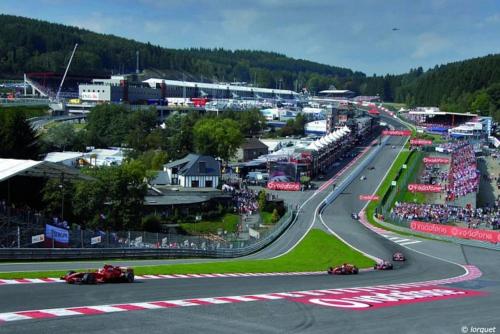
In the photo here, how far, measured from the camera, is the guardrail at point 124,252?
31275 mm

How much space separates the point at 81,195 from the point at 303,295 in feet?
97.5

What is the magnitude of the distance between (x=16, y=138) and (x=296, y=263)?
32941mm

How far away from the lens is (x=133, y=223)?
5150cm

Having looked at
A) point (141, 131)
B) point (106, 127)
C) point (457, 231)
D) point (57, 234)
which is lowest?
point (457, 231)

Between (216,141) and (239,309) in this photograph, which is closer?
(239,309)

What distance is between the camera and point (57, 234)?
112 ft

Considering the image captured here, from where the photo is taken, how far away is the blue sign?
33.9 meters

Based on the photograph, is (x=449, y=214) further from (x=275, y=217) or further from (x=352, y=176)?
(x=352, y=176)

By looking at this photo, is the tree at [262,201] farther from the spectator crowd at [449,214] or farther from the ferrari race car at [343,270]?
the ferrari race car at [343,270]

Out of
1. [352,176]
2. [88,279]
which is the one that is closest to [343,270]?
[88,279]

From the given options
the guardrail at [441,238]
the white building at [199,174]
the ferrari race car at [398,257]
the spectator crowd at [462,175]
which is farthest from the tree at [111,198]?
the spectator crowd at [462,175]

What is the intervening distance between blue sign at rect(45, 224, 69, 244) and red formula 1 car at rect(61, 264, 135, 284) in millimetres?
9754

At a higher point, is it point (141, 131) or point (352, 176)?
point (141, 131)

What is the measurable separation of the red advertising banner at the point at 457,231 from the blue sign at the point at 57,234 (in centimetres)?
3787
